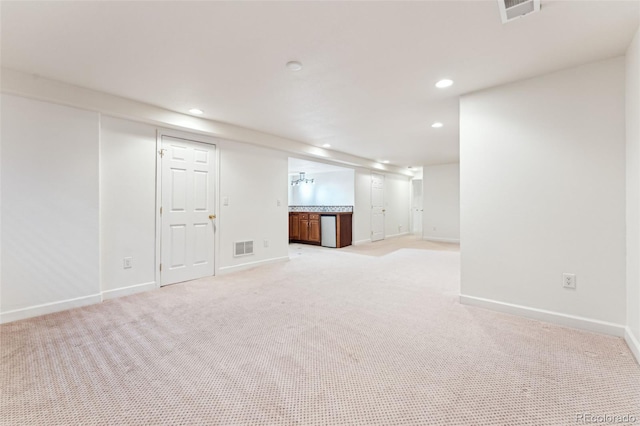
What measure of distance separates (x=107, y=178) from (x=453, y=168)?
7885 millimetres

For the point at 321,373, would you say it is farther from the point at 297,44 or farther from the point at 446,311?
the point at 297,44

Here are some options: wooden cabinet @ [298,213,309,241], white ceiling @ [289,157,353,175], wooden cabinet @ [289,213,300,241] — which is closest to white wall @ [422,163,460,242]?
white ceiling @ [289,157,353,175]

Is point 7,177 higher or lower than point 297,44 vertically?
lower

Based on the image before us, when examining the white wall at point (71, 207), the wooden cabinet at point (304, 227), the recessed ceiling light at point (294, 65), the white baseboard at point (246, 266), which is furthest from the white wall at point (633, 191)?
the wooden cabinet at point (304, 227)

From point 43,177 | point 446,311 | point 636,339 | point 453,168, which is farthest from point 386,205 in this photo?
point 43,177

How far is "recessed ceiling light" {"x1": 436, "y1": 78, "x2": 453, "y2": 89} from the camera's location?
8.77 ft

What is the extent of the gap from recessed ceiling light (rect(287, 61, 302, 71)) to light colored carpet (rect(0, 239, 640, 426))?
89.1 inches

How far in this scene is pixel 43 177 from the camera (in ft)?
8.91

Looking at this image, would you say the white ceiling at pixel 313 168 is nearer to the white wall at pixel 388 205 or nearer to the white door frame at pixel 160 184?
the white wall at pixel 388 205

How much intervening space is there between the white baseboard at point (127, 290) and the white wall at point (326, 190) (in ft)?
17.0

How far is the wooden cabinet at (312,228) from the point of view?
7.09 meters

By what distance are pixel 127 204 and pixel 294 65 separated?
2606mm

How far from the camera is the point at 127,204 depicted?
3.37 m

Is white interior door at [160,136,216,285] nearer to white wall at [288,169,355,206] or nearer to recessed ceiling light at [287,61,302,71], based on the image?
recessed ceiling light at [287,61,302,71]
